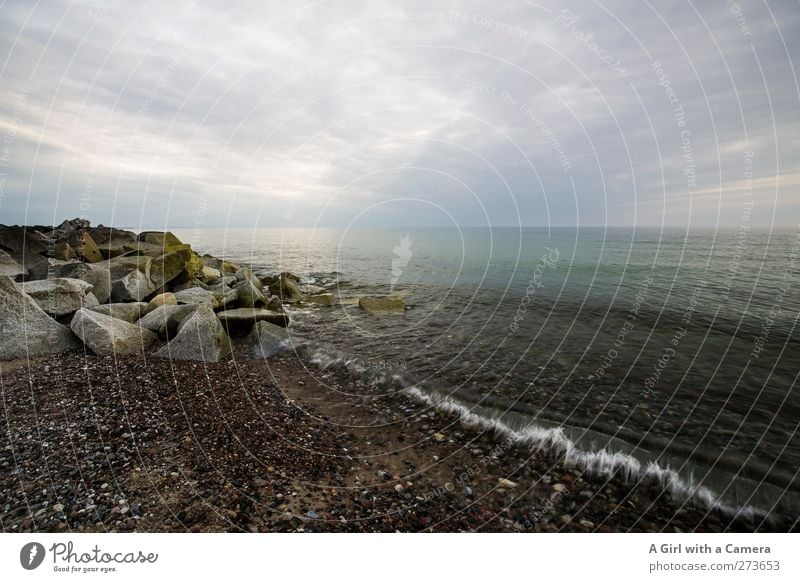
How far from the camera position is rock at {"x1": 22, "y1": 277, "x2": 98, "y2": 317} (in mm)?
12539

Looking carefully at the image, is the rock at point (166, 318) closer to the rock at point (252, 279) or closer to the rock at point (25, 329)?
the rock at point (25, 329)

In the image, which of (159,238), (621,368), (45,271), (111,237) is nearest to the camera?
(621,368)

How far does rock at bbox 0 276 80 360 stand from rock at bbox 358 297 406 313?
47.5ft

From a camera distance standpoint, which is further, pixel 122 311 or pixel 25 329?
pixel 122 311

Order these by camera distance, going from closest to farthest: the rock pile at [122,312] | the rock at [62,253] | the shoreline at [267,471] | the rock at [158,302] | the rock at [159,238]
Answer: the shoreline at [267,471], the rock pile at [122,312], the rock at [158,302], the rock at [62,253], the rock at [159,238]

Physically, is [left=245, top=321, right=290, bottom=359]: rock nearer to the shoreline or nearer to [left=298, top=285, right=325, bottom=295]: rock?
the shoreline

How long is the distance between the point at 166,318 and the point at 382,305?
12.4m

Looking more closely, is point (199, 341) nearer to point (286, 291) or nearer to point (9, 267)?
point (9, 267)

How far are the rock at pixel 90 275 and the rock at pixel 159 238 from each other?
1184 centimetres

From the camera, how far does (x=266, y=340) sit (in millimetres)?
14625

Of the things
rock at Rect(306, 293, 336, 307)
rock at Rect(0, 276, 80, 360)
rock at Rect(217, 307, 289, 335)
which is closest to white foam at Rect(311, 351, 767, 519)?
rock at Rect(217, 307, 289, 335)

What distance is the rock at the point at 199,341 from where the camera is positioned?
40.8 feet

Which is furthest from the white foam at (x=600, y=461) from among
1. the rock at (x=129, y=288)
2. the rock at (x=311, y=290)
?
the rock at (x=311, y=290)

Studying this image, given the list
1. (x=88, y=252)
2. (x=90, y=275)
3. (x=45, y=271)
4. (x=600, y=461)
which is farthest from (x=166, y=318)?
(x=88, y=252)
